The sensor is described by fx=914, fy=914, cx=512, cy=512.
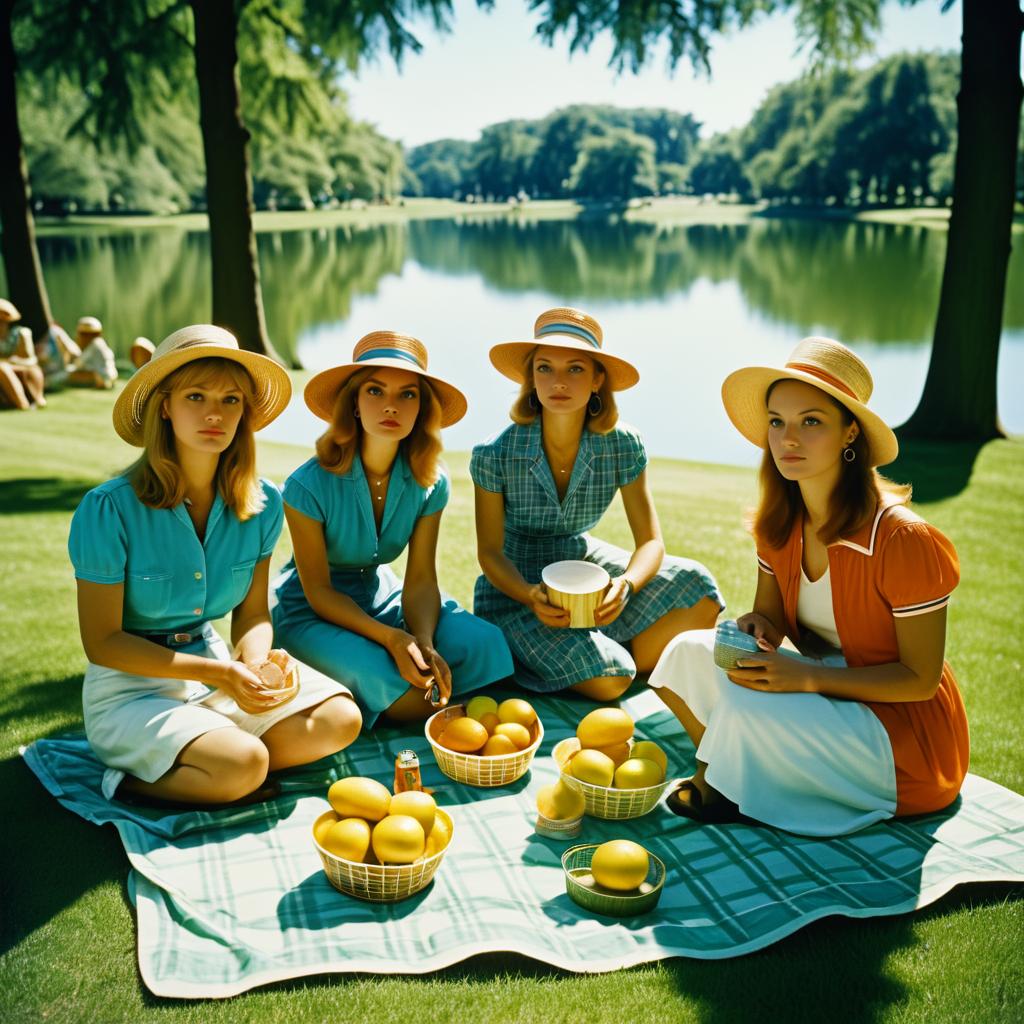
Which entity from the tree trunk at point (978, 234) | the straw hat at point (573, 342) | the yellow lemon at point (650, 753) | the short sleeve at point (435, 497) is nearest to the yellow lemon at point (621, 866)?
the yellow lemon at point (650, 753)

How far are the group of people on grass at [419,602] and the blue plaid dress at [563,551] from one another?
25 millimetres

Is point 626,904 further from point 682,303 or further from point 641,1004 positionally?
point 682,303

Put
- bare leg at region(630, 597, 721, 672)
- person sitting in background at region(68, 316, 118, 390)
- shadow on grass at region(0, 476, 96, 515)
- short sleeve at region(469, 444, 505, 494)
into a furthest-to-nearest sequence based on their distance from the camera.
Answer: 1. person sitting in background at region(68, 316, 118, 390)
2. shadow on grass at region(0, 476, 96, 515)
3. bare leg at region(630, 597, 721, 672)
4. short sleeve at region(469, 444, 505, 494)

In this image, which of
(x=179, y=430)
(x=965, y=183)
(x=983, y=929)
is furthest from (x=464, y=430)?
(x=983, y=929)

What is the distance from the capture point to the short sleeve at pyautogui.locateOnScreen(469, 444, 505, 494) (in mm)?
4484

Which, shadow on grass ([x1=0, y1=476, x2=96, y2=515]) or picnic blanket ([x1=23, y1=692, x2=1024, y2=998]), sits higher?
picnic blanket ([x1=23, y1=692, x2=1024, y2=998])

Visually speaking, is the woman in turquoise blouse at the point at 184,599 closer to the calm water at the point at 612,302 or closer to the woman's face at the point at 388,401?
the woman's face at the point at 388,401

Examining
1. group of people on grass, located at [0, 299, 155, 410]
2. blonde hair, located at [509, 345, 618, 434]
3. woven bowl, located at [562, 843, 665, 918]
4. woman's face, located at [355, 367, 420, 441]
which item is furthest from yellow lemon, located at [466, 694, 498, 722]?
group of people on grass, located at [0, 299, 155, 410]

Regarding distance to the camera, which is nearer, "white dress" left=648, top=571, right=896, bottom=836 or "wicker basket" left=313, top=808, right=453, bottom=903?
"wicker basket" left=313, top=808, right=453, bottom=903

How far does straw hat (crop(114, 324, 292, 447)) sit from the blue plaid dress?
1.17 metres

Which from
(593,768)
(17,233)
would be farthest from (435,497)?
(17,233)

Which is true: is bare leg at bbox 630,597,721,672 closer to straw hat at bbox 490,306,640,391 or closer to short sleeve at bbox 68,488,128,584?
straw hat at bbox 490,306,640,391

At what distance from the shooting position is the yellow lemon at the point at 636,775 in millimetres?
3369

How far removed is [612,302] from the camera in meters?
29.0
